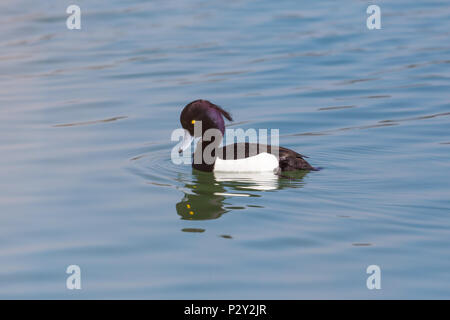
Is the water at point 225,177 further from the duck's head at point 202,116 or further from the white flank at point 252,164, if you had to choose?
the duck's head at point 202,116

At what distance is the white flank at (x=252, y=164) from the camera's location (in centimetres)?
867

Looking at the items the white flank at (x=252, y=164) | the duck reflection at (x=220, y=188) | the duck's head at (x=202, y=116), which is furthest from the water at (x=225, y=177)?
the duck's head at (x=202, y=116)

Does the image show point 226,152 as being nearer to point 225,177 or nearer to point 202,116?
point 225,177

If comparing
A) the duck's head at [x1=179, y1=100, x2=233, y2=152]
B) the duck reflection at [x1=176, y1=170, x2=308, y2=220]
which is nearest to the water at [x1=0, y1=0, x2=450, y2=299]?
the duck reflection at [x1=176, y1=170, x2=308, y2=220]

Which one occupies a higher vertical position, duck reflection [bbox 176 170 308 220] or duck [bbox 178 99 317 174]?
duck [bbox 178 99 317 174]

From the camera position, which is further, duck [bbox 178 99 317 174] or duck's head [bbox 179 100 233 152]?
duck's head [bbox 179 100 233 152]

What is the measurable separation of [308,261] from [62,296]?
184cm

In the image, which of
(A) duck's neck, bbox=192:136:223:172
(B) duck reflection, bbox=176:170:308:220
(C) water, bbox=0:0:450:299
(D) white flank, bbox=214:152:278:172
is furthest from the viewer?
(A) duck's neck, bbox=192:136:223:172

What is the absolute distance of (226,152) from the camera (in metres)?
8.89

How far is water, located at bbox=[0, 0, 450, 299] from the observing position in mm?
6223

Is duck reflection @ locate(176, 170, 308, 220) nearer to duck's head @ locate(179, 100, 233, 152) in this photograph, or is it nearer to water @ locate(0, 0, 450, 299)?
water @ locate(0, 0, 450, 299)

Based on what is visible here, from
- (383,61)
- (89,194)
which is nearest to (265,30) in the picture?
(383,61)

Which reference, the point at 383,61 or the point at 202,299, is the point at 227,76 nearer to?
the point at 383,61

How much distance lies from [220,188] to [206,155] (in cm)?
66
